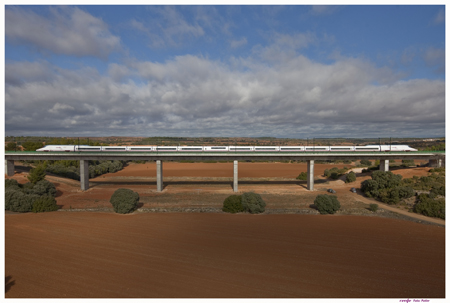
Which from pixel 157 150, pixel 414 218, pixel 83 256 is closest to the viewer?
pixel 83 256

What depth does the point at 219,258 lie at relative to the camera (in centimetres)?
1238

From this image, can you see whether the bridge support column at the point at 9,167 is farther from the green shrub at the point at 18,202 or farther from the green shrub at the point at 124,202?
the green shrub at the point at 124,202

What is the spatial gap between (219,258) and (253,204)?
34.2 feet

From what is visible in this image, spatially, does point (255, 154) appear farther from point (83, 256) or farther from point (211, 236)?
point (83, 256)

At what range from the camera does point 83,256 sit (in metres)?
12.3

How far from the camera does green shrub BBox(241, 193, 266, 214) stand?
72.9 feet

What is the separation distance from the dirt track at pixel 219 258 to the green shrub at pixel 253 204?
3055mm

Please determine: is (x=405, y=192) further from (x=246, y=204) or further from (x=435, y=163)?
(x=435, y=163)

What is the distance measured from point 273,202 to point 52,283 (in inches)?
878

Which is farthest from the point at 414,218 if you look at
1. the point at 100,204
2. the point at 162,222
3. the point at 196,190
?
the point at 100,204

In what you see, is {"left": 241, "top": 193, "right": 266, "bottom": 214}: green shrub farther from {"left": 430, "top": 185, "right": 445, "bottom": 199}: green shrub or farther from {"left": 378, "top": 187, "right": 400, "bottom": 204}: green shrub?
{"left": 430, "top": 185, "right": 445, "bottom": 199}: green shrub

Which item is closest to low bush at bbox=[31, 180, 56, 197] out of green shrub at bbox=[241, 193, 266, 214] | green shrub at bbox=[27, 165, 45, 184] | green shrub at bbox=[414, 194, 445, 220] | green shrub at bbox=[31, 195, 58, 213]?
green shrub at bbox=[27, 165, 45, 184]

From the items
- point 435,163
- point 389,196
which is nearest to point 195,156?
point 389,196

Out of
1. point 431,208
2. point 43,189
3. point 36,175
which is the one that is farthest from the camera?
point 36,175
